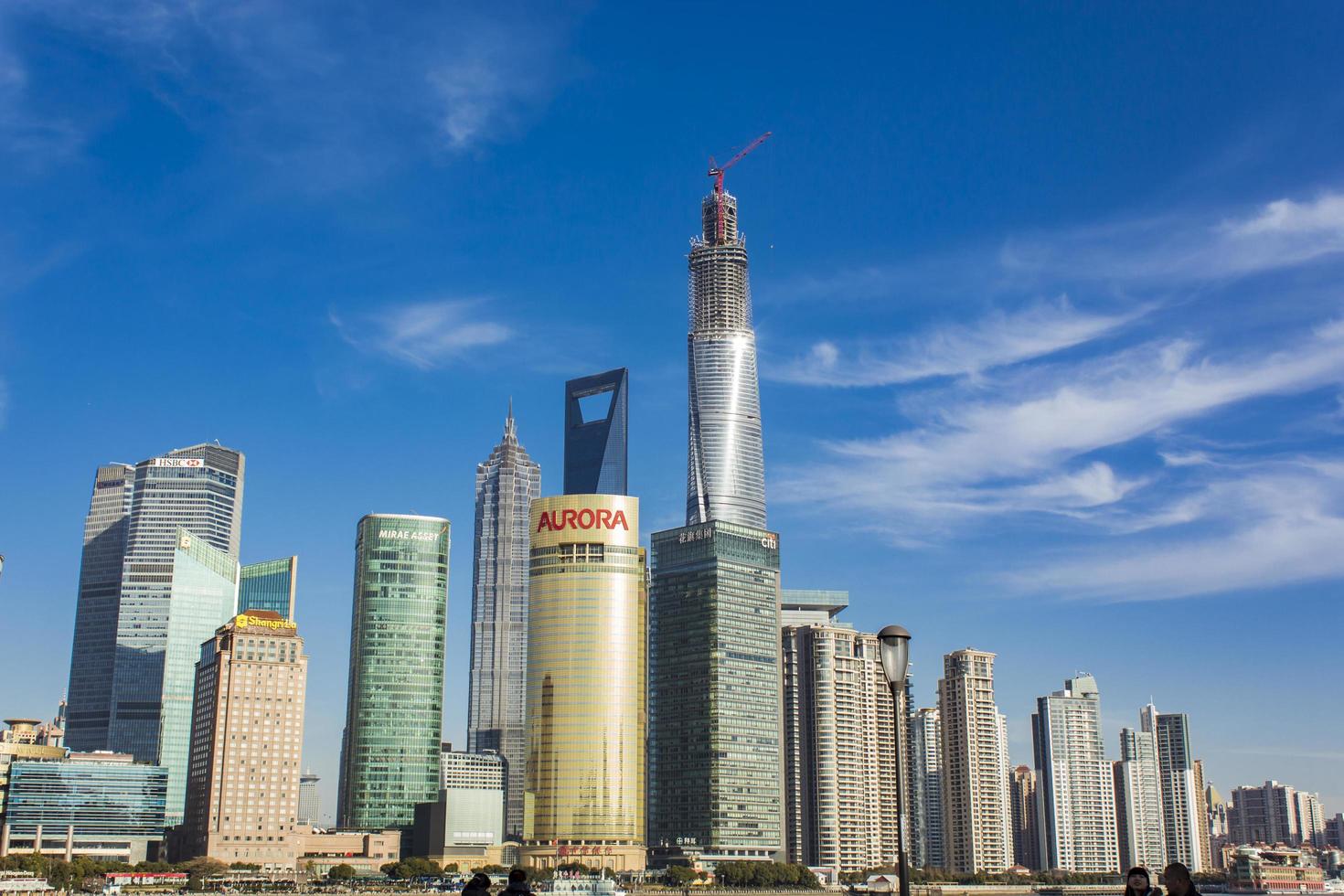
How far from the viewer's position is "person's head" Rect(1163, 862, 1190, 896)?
18109 mm

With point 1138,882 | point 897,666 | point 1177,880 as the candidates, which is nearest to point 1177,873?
point 1177,880

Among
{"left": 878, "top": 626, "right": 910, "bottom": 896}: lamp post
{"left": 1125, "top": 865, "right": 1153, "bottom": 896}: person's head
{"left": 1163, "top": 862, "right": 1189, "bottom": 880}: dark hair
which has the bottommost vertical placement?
{"left": 1125, "top": 865, "right": 1153, "bottom": 896}: person's head

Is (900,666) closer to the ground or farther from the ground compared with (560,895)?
farther from the ground

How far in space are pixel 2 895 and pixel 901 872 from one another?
20017 cm

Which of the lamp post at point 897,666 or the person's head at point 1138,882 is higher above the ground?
the lamp post at point 897,666

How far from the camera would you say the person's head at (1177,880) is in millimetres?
18109

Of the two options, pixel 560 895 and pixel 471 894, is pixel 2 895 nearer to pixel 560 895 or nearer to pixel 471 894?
pixel 560 895

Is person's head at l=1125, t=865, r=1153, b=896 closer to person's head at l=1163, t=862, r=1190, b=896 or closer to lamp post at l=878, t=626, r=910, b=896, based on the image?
person's head at l=1163, t=862, r=1190, b=896

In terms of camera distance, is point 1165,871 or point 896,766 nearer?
point 1165,871

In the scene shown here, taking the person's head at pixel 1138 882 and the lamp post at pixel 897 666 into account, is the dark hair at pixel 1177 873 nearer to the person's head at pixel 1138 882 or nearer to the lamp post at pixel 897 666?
the person's head at pixel 1138 882

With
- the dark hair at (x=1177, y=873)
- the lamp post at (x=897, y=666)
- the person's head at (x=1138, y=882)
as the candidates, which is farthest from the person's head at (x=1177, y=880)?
the lamp post at (x=897, y=666)

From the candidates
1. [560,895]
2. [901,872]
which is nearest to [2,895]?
[560,895]

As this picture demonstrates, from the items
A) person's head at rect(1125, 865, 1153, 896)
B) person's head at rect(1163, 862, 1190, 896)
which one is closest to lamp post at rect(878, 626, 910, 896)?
person's head at rect(1125, 865, 1153, 896)

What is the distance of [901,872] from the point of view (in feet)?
90.8
